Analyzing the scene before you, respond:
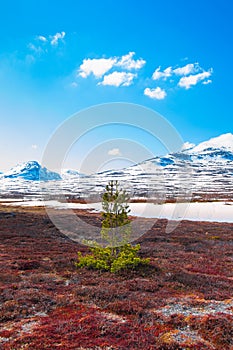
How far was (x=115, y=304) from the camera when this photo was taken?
12703mm

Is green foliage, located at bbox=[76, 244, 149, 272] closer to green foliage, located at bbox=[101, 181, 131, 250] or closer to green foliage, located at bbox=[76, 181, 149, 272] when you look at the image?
green foliage, located at bbox=[76, 181, 149, 272]

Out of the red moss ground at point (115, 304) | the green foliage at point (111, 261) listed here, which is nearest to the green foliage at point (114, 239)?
the green foliage at point (111, 261)

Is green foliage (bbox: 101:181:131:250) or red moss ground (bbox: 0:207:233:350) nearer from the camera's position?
red moss ground (bbox: 0:207:233:350)

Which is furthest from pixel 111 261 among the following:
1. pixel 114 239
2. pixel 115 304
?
pixel 115 304

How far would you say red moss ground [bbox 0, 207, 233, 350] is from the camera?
944 cm

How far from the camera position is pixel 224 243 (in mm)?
32375

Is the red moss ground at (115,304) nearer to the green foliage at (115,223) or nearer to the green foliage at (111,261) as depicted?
the green foliage at (111,261)

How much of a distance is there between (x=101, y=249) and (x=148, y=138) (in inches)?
777

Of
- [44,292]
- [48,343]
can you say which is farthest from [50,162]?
[48,343]

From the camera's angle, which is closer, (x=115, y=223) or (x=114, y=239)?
(x=114, y=239)

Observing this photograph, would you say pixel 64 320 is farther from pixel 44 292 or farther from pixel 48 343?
pixel 44 292

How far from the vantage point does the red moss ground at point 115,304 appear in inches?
372

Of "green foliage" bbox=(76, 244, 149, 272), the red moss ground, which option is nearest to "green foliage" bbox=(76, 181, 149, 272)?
"green foliage" bbox=(76, 244, 149, 272)

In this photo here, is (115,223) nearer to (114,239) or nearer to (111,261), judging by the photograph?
(114,239)
